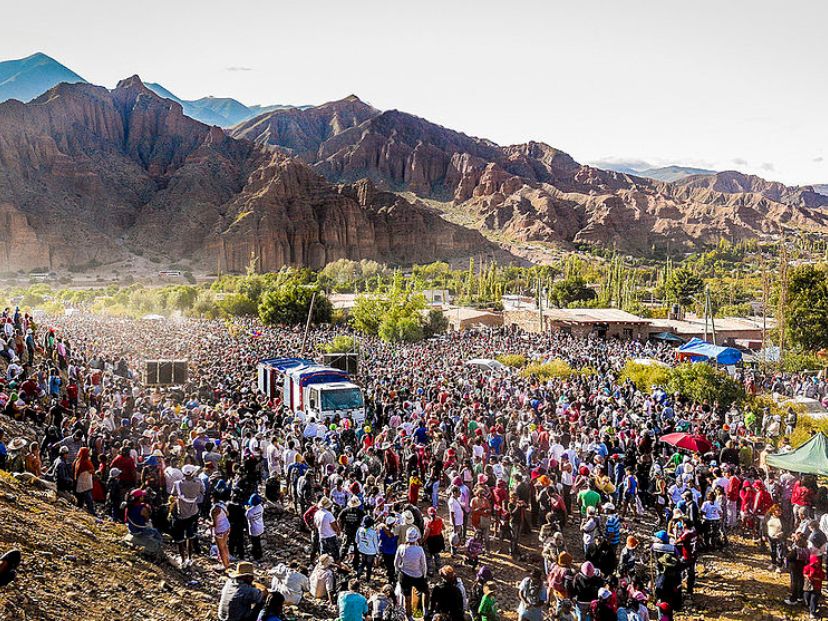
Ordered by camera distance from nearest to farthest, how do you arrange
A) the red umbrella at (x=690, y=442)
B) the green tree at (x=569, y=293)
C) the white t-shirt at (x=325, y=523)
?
the white t-shirt at (x=325, y=523) < the red umbrella at (x=690, y=442) < the green tree at (x=569, y=293)

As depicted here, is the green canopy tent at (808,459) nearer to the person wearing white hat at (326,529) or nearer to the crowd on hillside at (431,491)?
the crowd on hillside at (431,491)

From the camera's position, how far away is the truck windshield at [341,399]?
17828mm

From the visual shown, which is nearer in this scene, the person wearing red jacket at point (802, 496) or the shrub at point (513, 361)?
the person wearing red jacket at point (802, 496)

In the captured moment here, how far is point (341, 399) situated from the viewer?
17938mm

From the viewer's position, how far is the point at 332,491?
35.8ft

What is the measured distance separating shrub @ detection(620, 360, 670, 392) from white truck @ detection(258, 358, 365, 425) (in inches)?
448

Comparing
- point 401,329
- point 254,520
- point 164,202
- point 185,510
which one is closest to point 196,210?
point 164,202

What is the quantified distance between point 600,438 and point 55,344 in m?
18.4

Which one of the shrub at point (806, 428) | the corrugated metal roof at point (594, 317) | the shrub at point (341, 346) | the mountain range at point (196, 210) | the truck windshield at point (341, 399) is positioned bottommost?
the shrub at point (806, 428)

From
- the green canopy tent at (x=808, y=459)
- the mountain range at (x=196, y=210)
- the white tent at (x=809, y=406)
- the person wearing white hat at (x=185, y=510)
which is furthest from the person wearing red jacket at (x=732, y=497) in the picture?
the mountain range at (x=196, y=210)

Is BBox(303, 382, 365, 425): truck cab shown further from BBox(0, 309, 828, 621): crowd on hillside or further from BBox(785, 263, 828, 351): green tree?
BBox(785, 263, 828, 351): green tree

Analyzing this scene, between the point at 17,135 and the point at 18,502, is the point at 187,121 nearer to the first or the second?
the point at 17,135

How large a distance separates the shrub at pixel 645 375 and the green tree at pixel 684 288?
5376 centimetres

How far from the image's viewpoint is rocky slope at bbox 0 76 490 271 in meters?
141
